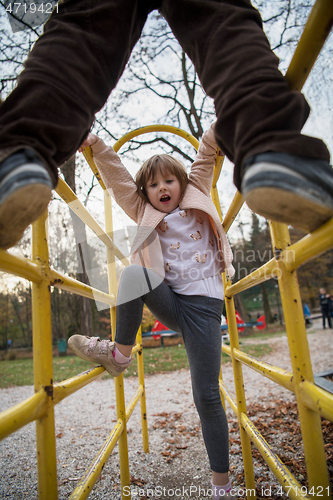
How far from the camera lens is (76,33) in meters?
0.64

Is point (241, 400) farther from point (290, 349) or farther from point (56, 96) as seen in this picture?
point (56, 96)

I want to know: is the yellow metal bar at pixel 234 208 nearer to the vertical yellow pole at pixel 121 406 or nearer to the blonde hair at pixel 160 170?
the blonde hair at pixel 160 170

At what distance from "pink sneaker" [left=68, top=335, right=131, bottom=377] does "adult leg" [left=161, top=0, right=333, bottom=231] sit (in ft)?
2.34

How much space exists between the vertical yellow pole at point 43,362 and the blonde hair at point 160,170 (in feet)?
2.43

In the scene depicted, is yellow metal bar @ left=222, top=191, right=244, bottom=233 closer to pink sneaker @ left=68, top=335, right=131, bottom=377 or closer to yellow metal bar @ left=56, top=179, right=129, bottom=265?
yellow metal bar @ left=56, top=179, right=129, bottom=265

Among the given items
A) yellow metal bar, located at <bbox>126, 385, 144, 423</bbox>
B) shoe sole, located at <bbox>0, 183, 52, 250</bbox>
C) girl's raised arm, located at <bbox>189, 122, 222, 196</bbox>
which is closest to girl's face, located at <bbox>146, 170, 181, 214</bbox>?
girl's raised arm, located at <bbox>189, 122, 222, 196</bbox>

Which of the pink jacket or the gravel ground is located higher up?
the pink jacket

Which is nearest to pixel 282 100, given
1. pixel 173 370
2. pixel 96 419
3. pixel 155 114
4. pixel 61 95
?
pixel 61 95

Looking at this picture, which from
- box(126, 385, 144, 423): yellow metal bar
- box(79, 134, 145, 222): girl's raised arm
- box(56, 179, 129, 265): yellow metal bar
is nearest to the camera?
box(56, 179, 129, 265): yellow metal bar

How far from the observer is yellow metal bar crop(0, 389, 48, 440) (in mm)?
461

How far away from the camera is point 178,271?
1224mm

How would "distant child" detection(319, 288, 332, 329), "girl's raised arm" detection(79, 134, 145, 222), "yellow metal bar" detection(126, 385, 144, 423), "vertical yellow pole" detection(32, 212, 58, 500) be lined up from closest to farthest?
"vertical yellow pole" detection(32, 212, 58, 500) → "girl's raised arm" detection(79, 134, 145, 222) → "yellow metal bar" detection(126, 385, 144, 423) → "distant child" detection(319, 288, 332, 329)

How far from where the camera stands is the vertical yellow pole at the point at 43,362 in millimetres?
568

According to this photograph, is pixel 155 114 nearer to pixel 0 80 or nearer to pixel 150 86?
pixel 150 86
